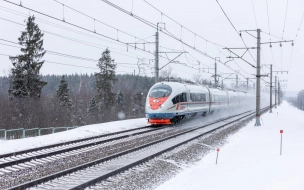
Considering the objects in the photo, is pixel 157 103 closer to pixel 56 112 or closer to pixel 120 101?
pixel 56 112

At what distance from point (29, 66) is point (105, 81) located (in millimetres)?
19159

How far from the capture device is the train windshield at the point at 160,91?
2561 cm

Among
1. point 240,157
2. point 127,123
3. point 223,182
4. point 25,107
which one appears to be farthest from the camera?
point 25,107

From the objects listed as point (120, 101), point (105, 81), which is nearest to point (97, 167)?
point (105, 81)

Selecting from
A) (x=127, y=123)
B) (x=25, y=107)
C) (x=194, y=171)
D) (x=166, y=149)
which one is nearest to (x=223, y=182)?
(x=194, y=171)

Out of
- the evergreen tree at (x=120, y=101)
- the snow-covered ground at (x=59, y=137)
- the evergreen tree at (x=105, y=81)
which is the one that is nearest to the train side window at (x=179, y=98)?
the snow-covered ground at (x=59, y=137)

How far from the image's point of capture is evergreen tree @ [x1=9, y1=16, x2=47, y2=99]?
143 feet

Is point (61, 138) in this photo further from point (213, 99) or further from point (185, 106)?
point (213, 99)

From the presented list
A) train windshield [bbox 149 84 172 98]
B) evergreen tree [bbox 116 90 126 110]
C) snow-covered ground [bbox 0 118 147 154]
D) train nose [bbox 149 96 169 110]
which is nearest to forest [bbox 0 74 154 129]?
evergreen tree [bbox 116 90 126 110]

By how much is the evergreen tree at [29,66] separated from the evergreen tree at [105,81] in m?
16.9

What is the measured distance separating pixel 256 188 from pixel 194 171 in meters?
2.80

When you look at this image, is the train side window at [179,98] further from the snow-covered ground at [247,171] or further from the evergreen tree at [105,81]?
the evergreen tree at [105,81]

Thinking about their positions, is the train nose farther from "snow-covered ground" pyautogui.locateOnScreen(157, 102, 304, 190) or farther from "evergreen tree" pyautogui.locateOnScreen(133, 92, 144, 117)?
"evergreen tree" pyautogui.locateOnScreen(133, 92, 144, 117)

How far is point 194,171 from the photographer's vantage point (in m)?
11.3
